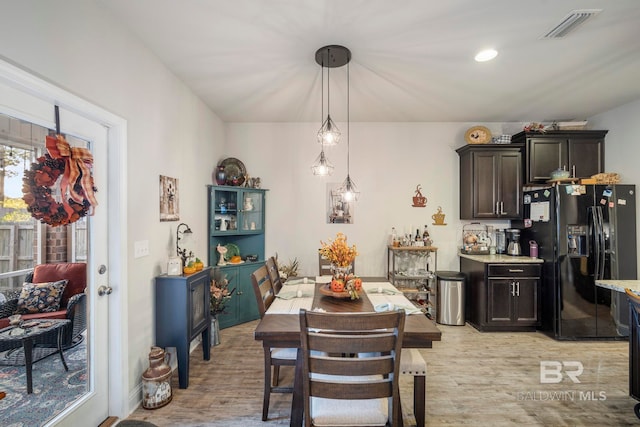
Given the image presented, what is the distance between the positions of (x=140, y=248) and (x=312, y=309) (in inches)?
57.6

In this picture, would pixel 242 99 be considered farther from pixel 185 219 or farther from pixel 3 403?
pixel 3 403

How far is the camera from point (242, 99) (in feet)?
11.2

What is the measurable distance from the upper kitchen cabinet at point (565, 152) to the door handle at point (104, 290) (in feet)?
16.0

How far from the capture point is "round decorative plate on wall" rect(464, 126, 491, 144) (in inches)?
156

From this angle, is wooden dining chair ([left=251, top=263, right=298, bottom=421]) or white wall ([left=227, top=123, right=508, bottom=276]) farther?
white wall ([left=227, top=123, right=508, bottom=276])

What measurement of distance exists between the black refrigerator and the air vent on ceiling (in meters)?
1.88

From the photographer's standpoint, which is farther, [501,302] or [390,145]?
[390,145]

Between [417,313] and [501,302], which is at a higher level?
[417,313]

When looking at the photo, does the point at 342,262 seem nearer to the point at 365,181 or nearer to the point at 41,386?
the point at 41,386

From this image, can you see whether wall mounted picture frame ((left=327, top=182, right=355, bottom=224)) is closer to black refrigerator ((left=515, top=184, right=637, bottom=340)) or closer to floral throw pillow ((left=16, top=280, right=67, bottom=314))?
black refrigerator ((left=515, top=184, right=637, bottom=340))

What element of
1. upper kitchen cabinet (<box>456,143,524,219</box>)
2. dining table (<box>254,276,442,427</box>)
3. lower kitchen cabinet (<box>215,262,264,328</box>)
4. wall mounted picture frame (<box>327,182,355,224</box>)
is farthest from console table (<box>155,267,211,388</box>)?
upper kitchen cabinet (<box>456,143,524,219</box>)

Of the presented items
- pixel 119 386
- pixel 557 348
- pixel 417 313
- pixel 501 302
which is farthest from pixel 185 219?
pixel 557 348

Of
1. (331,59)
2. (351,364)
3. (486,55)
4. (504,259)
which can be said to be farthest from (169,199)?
(504,259)

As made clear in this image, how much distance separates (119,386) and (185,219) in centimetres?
157
